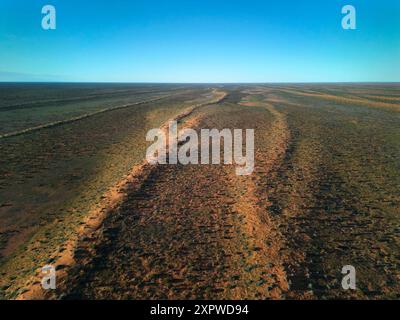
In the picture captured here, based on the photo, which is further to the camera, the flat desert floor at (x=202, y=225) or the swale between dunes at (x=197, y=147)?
the swale between dunes at (x=197, y=147)

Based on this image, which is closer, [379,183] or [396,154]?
[379,183]

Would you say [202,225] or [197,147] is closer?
[202,225]

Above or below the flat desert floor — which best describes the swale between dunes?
above

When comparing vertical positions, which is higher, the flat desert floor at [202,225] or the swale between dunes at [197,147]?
the swale between dunes at [197,147]

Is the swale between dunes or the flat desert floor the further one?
the swale between dunes

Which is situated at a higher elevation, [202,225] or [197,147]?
[197,147]
